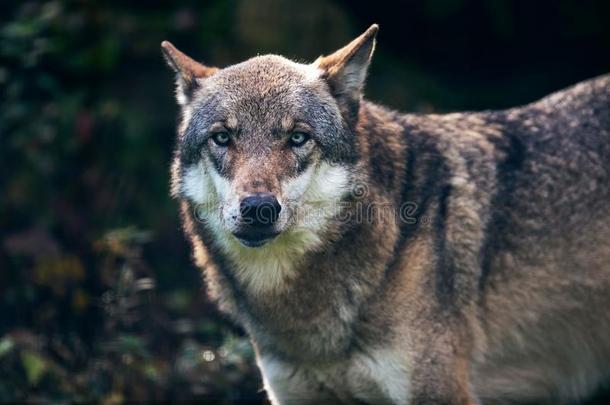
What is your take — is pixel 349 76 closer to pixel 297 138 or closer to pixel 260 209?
pixel 297 138

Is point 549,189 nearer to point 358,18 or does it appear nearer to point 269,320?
point 269,320

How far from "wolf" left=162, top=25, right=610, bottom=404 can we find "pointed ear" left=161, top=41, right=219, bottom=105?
12 mm

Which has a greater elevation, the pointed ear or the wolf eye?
the pointed ear

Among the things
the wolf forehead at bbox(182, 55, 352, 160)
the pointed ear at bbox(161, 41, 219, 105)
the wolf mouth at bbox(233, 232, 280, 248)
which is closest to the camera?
the wolf mouth at bbox(233, 232, 280, 248)

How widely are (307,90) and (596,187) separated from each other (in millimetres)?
1766

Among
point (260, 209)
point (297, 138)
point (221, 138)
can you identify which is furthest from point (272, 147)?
point (260, 209)

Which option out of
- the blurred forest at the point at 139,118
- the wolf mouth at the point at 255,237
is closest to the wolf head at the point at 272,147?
the wolf mouth at the point at 255,237

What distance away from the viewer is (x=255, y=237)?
175 inches

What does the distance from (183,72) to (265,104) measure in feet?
2.17

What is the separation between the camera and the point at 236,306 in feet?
16.9

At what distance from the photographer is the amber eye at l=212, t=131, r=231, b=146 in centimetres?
468

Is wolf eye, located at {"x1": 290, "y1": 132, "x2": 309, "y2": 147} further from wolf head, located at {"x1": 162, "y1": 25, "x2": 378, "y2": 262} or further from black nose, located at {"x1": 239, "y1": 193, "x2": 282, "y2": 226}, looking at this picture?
black nose, located at {"x1": 239, "y1": 193, "x2": 282, "y2": 226}

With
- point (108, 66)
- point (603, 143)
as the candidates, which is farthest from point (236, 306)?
point (108, 66)

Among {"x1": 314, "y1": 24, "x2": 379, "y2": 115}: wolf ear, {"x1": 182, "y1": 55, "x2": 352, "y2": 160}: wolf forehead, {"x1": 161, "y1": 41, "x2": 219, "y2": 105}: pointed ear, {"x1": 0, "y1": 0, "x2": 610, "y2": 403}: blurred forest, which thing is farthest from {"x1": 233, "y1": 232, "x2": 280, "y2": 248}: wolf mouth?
{"x1": 0, "y1": 0, "x2": 610, "y2": 403}: blurred forest
